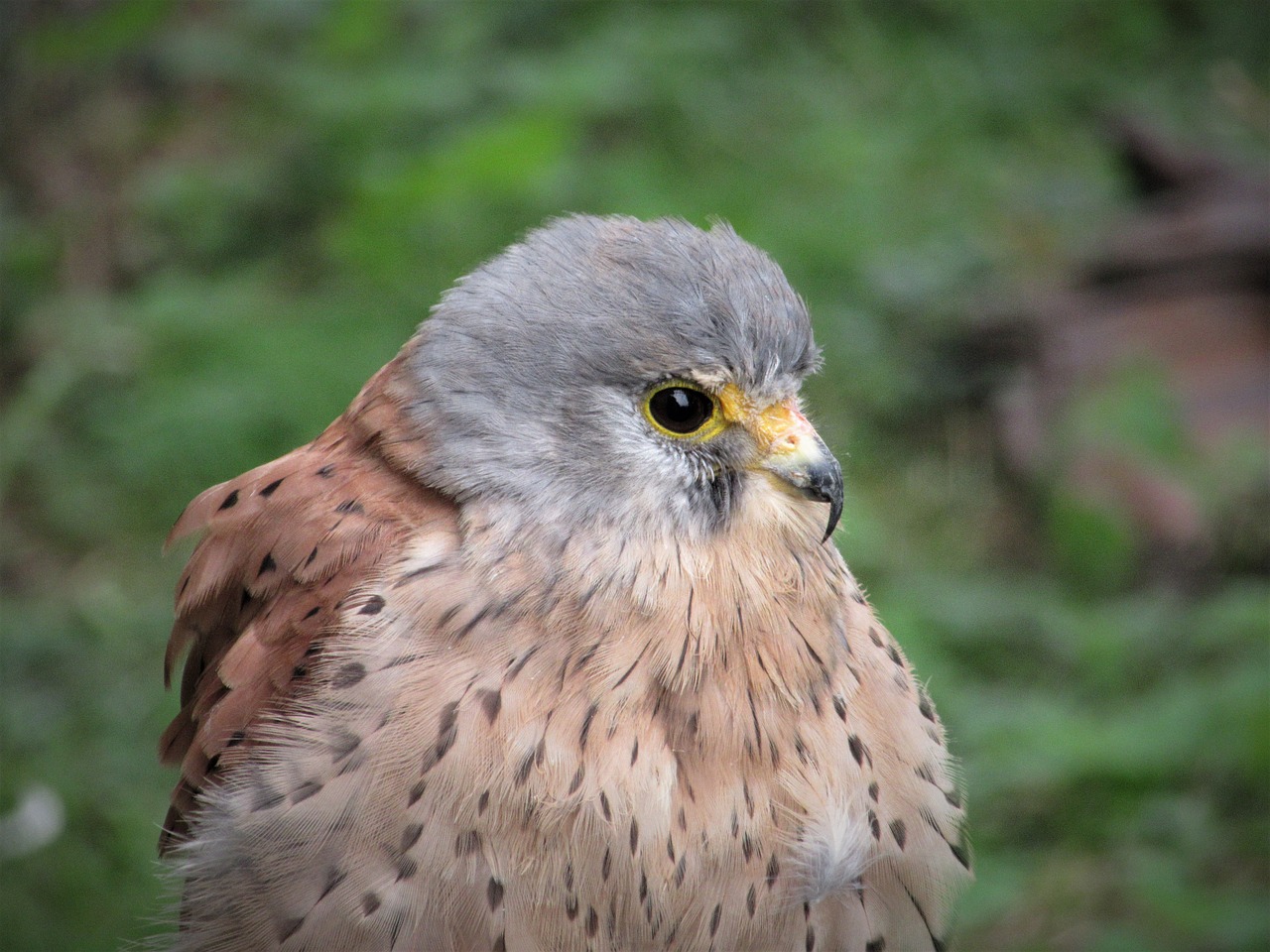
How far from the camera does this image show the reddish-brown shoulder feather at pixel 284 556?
2420 mm

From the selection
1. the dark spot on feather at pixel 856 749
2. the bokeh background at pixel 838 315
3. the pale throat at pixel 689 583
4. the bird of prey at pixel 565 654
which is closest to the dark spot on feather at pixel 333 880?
the bird of prey at pixel 565 654

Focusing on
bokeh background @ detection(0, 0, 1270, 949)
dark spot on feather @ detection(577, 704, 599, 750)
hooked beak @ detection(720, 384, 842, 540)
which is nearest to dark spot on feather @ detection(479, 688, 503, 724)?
dark spot on feather @ detection(577, 704, 599, 750)

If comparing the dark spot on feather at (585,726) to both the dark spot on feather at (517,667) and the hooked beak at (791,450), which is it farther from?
the hooked beak at (791,450)

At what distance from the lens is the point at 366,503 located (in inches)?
96.4

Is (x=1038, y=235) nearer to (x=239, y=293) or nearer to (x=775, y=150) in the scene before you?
(x=775, y=150)

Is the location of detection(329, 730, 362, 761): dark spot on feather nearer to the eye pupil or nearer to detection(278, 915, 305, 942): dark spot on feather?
detection(278, 915, 305, 942): dark spot on feather

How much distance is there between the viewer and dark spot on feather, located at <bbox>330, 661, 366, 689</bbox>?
233 centimetres

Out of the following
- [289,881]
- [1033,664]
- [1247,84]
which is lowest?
[289,881]

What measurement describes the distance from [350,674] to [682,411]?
0.71 metres

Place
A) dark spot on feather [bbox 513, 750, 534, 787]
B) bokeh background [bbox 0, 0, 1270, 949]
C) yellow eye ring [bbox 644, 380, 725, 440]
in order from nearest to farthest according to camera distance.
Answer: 1. dark spot on feather [bbox 513, 750, 534, 787]
2. yellow eye ring [bbox 644, 380, 725, 440]
3. bokeh background [bbox 0, 0, 1270, 949]

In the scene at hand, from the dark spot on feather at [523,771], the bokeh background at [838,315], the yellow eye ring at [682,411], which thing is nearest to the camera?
the dark spot on feather at [523,771]

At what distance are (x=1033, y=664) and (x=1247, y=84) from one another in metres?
4.72

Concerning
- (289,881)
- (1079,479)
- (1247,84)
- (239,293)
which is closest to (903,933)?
(289,881)

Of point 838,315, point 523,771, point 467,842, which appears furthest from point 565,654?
point 838,315
